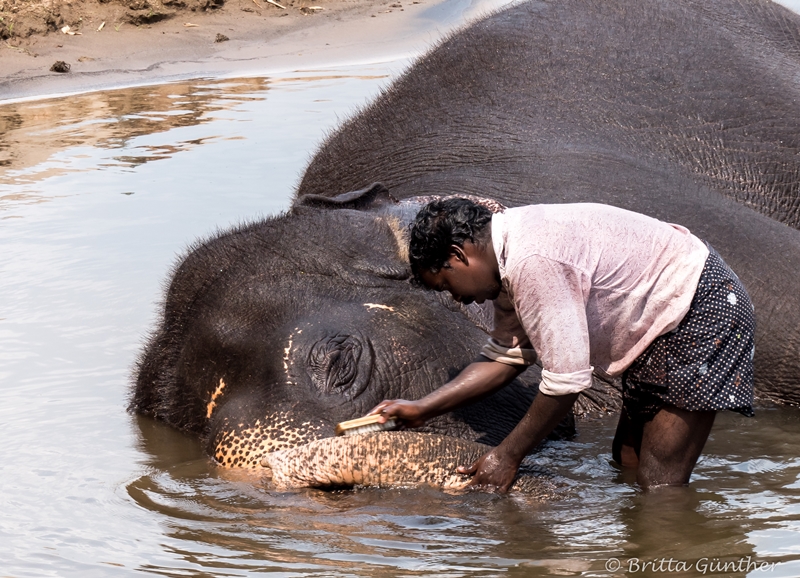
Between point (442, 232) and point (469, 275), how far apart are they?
0.13 m

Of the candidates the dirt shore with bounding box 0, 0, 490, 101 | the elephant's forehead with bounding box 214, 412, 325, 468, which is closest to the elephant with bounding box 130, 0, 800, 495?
the elephant's forehead with bounding box 214, 412, 325, 468

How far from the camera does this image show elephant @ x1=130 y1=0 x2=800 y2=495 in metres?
3.46

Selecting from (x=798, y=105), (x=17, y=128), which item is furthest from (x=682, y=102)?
(x=17, y=128)

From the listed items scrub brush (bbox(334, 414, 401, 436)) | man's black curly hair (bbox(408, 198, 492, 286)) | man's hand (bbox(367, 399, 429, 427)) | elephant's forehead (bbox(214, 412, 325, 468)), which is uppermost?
man's black curly hair (bbox(408, 198, 492, 286))

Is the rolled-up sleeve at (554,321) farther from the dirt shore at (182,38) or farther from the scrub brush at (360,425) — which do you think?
the dirt shore at (182,38)

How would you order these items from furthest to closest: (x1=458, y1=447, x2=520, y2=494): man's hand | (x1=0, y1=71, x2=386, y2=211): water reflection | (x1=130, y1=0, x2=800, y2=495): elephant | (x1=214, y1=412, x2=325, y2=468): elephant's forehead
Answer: (x1=0, y1=71, x2=386, y2=211): water reflection < (x1=130, y1=0, x2=800, y2=495): elephant < (x1=214, y1=412, x2=325, y2=468): elephant's forehead < (x1=458, y1=447, x2=520, y2=494): man's hand

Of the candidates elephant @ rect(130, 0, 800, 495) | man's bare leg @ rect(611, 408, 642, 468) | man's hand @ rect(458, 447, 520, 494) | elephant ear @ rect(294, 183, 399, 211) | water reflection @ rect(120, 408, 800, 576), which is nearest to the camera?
water reflection @ rect(120, 408, 800, 576)

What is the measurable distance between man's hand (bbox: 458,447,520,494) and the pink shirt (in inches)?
9.7

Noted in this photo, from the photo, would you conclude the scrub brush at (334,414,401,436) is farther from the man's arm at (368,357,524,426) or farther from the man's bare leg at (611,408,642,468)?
the man's bare leg at (611,408,642,468)

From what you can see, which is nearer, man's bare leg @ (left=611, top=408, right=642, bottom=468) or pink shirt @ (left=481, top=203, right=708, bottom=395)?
pink shirt @ (left=481, top=203, right=708, bottom=395)

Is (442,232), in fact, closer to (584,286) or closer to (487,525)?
(584,286)

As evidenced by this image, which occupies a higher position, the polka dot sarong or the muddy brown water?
the polka dot sarong

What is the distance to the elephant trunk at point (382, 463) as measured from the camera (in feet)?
10.6

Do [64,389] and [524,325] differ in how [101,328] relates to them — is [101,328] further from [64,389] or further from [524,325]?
[524,325]
